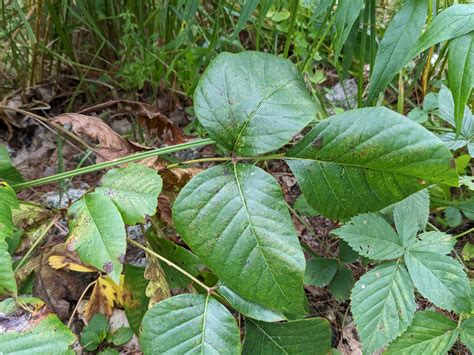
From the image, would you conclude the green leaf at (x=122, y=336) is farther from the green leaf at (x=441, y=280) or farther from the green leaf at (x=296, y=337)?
the green leaf at (x=441, y=280)

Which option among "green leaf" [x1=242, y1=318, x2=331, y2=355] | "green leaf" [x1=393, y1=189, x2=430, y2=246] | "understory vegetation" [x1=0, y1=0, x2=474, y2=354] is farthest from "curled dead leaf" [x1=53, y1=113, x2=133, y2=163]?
"green leaf" [x1=393, y1=189, x2=430, y2=246]

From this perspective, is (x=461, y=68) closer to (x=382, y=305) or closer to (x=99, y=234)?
(x=382, y=305)

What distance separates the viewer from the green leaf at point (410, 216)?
0.93 metres

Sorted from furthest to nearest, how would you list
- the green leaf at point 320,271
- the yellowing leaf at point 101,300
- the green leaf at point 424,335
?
the yellowing leaf at point 101,300
the green leaf at point 320,271
the green leaf at point 424,335

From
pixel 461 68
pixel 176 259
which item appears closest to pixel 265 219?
pixel 176 259

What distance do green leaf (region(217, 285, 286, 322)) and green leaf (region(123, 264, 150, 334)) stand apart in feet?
0.75

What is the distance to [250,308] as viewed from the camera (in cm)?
77

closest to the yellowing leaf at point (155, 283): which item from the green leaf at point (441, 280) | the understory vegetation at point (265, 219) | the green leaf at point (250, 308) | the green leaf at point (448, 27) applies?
the understory vegetation at point (265, 219)

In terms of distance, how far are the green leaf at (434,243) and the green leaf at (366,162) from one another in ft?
0.71

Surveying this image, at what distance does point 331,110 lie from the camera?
171 cm

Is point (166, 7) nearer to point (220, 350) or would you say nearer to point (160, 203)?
point (160, 203)

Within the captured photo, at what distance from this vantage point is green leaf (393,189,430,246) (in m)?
0.93

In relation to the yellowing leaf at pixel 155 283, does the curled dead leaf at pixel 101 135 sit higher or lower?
higher

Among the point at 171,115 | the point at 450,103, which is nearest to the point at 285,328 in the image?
the point at 450,103
